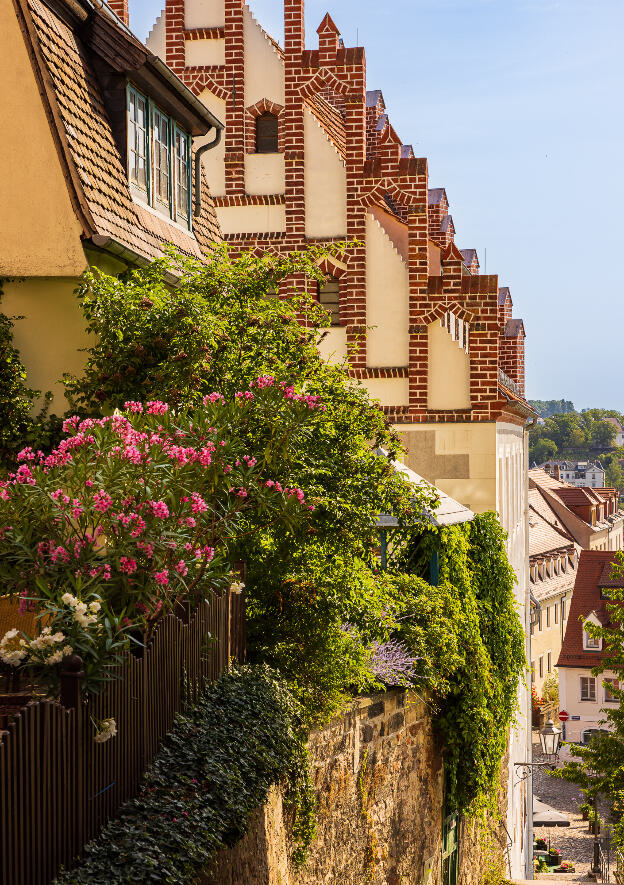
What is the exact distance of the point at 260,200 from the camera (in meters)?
18.7

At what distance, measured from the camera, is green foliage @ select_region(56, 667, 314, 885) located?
19.0 feet

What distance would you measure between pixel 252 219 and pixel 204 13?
3.64 m

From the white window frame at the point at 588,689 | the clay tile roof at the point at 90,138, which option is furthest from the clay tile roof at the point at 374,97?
the white window frame at the point at 588,689

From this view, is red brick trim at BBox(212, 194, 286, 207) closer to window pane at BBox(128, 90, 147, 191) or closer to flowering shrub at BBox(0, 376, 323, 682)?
window pane at BBox(128, 90, 147, 191)

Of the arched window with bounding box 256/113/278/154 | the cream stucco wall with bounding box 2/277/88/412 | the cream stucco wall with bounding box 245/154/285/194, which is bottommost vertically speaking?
the cream stucco wall with bounding box 2/277/88/412

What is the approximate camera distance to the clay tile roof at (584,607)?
55.2m

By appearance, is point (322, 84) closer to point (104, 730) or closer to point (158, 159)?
point (158, 159)

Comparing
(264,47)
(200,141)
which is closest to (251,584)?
(200,141)

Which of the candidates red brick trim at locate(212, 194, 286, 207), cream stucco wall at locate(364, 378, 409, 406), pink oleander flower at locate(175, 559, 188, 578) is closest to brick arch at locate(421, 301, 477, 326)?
cream stucco wall at locate(364, 378, 409, 406)

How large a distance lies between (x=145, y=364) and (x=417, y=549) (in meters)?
→ 6.14

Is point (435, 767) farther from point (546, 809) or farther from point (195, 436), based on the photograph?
point (546, 809)

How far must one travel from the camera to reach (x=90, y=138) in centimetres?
1123

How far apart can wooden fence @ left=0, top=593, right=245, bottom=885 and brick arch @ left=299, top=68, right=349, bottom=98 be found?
41.1 ft

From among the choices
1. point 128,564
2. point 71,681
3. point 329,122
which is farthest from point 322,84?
point 71,681
